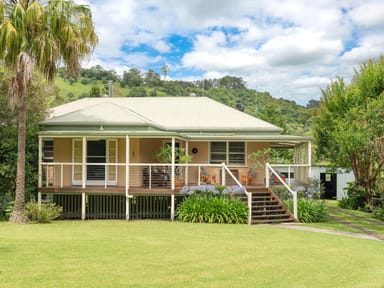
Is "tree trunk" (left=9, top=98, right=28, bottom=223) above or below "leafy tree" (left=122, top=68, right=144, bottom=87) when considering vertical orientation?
Result: below

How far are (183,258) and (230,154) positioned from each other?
12357mm

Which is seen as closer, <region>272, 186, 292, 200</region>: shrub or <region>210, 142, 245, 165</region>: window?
<region>272, 186, 292, 200</region>: shrub

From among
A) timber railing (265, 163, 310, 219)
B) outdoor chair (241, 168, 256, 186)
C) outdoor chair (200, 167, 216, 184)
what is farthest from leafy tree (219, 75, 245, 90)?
outdoor chair (200, 167, 216, 184)

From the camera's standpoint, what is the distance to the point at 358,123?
70.0ft

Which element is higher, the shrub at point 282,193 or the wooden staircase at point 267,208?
the shrub at point 282,193

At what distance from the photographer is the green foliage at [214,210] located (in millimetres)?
Answer: 15922

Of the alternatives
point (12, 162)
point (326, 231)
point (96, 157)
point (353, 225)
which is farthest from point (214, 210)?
point (12, 162)

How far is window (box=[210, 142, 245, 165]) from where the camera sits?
2094 centimetres

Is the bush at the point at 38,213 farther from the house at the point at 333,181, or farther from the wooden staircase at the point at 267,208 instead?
the house at the point at 333,181

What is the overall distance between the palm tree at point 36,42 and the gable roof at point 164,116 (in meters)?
3.89

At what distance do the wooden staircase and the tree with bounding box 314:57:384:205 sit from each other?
5459mm

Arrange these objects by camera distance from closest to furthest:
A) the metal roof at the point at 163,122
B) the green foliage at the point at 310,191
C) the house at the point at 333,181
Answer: the green foliage at the point at 310,191 → the metal roof at the point at 163,122 → the house at the point at 333,181

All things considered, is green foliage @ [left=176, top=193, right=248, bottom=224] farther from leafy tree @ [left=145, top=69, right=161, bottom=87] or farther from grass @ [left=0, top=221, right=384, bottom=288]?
leafy tree @ [left=145, top=69, right=161, bottom=87]

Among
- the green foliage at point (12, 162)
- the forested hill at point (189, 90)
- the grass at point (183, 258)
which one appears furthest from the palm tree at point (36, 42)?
the forested hill at point (189, 90)
